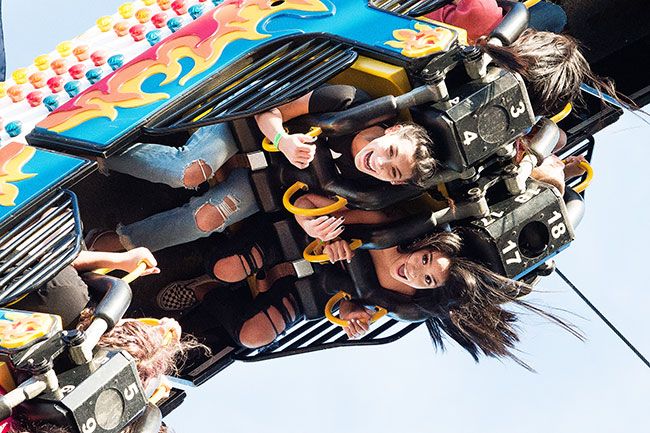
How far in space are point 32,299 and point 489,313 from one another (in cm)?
150

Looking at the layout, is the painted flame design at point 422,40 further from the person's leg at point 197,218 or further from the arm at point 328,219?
the person's leg at point 197,218

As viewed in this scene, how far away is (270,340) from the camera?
6465 mm

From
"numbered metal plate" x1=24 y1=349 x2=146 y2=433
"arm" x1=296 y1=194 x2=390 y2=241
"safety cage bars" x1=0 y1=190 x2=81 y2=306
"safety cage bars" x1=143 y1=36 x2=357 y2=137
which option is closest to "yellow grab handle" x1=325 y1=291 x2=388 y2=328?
"arm" x1=296 y1=194 x2=390 y2=241

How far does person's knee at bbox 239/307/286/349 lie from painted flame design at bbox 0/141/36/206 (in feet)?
3.40

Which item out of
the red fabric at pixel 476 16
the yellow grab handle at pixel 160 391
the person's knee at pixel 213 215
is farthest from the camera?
the red fabric at pixel 476 16

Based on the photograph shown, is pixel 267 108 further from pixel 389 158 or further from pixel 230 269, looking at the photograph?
pixel 230 269

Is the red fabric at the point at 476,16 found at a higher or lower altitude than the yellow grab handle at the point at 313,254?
higher

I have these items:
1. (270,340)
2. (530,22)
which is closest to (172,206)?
(270,340)

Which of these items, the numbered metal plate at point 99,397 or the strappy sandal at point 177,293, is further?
the strappy sandal at point 177,293

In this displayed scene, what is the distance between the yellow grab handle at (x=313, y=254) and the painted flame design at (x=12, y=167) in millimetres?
976

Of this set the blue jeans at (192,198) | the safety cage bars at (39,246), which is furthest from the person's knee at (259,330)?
the safety cage bars at (39,246)

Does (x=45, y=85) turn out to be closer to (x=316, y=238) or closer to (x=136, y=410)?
(x=316, y=238)

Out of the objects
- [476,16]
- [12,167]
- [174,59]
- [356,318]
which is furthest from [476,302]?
[12,167]

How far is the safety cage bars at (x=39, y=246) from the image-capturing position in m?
5.44
